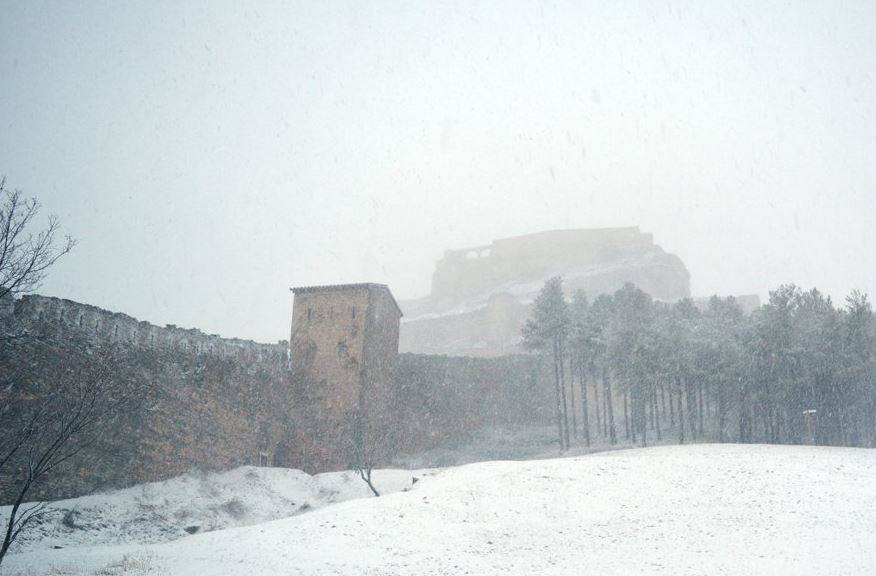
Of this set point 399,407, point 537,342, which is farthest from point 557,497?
point 537,342

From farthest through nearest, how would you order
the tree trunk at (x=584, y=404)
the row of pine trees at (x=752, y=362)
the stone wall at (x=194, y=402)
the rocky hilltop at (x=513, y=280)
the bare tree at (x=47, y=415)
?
the rocky hilltop at (x=513, y=280) → the tree trunk at (x=584, y=404) → the row of pine trees at (x=752, y=362) → the stone wall at (x=194, y=402) → the bare tree at (x=47, y=415)

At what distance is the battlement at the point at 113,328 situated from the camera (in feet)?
66.2

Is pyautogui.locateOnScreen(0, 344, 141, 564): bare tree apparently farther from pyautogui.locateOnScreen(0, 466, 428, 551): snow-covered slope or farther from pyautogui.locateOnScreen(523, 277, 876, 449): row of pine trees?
pyautogui.locateOnScreen(523, 277, 876, 449): row of pine trees

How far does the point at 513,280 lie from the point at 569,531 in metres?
79.3

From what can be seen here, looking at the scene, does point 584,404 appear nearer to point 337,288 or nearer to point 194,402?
point 337,288

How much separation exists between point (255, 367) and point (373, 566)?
19.9 m

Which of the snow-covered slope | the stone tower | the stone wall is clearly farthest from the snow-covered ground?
the stone tower

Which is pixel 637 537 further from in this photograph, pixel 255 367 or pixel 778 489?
pixel 255 367

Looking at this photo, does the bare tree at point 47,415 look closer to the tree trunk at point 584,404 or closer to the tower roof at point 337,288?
the tower roof at point 337,288

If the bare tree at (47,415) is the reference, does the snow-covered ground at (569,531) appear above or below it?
below

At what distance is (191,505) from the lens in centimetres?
2356

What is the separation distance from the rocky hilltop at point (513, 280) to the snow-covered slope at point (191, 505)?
153 ft

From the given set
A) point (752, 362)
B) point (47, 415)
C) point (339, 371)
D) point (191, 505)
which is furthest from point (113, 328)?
point (752, 362)

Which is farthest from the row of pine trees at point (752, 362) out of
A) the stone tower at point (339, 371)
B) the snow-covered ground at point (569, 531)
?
the stone tower at point (339, 371)
